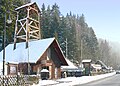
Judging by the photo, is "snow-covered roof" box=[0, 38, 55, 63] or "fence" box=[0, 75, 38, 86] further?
"snow-covered roof" box=[0, 38, 55, 63]

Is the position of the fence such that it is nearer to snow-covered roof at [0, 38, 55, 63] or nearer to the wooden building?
the wooden building

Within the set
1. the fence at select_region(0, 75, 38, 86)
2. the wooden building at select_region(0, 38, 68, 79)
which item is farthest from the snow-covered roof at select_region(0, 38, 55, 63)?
the fence at select_region(0, 75, 38, 86)

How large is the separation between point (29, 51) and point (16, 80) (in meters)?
16.9

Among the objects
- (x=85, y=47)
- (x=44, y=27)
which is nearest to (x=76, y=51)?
A: (x=44, y=27)

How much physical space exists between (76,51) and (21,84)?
2762 inches

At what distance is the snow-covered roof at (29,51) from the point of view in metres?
46.1

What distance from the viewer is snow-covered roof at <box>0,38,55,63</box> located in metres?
46.1

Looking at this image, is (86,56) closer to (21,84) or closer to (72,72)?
(72,72)

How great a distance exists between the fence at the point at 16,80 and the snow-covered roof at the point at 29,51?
326 inches

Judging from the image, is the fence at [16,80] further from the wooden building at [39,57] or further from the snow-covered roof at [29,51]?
the snow-covered roof at [29,51]

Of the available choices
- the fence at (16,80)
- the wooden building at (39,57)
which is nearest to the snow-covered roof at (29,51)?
the wooden building at (39,57)

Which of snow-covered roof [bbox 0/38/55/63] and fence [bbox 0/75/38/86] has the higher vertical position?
snow-covered roof [bbox 0/38/55/63]

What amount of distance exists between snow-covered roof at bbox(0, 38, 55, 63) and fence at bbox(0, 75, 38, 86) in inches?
326

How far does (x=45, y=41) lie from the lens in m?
48.8
